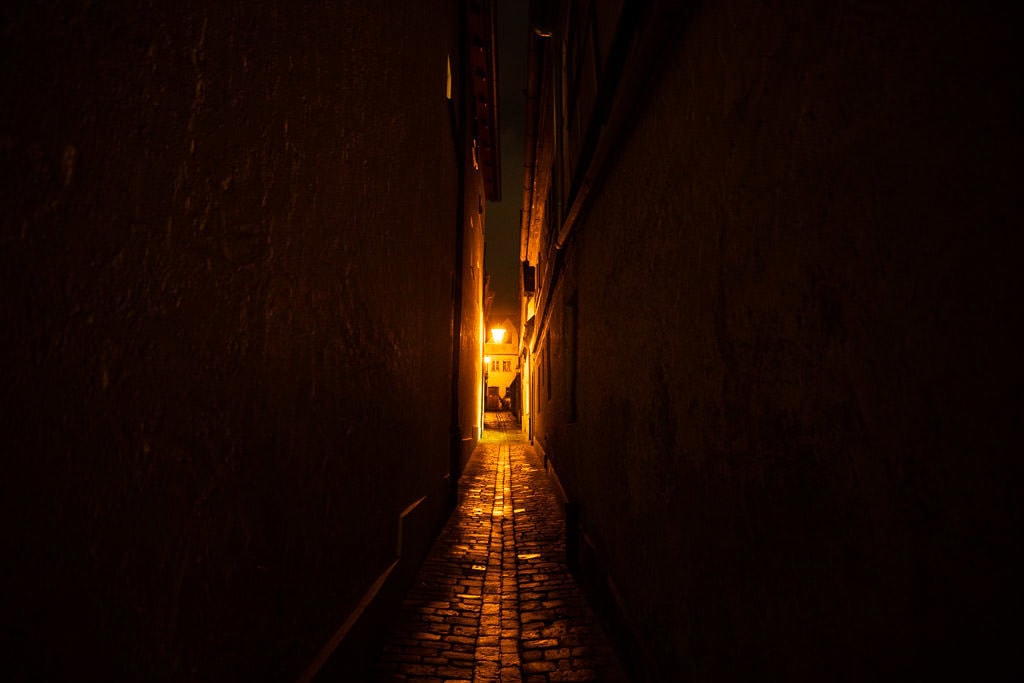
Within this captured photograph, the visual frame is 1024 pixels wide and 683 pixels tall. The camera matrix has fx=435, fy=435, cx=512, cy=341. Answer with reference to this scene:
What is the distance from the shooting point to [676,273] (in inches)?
90.3

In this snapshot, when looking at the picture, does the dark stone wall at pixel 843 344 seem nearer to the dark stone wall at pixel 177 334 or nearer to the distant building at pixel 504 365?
the dark stone wall at pixel 177 334

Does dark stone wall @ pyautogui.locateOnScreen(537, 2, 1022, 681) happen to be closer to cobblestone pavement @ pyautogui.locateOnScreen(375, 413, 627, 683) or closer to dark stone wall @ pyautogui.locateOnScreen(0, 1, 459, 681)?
cobblestone pavement @ pyautogui.locateOnScreen(375, 413, 627, 683)

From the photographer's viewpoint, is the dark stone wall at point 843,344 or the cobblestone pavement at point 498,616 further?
the cobblestone pavement at point 498,616

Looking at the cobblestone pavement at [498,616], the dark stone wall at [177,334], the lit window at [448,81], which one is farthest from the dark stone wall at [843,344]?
the lit window at [448,81]

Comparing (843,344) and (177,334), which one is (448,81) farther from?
(843,344)

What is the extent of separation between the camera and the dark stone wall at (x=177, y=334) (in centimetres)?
90

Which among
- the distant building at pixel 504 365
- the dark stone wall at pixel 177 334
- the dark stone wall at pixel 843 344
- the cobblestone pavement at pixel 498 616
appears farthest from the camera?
the distant building at pixel 504 365

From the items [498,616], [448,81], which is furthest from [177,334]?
[448,81]

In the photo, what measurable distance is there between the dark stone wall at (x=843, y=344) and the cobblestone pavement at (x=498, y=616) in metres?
1.20

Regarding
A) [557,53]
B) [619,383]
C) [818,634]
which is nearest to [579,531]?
[619,383]

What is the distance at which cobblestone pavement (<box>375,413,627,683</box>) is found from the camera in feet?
10.1

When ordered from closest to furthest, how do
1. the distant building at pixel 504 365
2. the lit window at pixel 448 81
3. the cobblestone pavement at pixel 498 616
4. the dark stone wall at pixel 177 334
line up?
the dark stone wall at pixel 177 334
the cobblestone pavement at pixel 498 616
the lit window at pixel 448 81
the distant building at pixel 504 365

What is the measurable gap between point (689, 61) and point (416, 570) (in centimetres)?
486

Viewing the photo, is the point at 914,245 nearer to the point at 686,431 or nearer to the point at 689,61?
the point at 686,431
